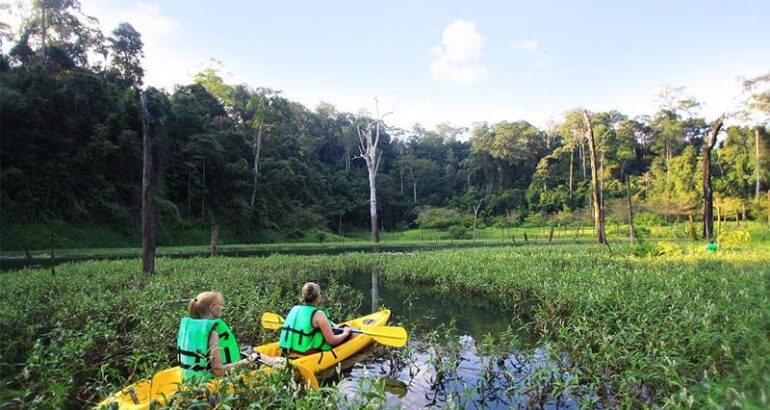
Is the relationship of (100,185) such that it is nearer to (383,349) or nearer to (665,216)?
(383,349)

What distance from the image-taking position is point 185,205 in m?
38.9

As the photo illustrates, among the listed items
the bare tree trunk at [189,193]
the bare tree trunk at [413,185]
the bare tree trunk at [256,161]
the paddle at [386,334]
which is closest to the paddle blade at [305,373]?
the paddle at [386,334]

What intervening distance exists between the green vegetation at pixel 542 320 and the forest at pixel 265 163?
269 inches

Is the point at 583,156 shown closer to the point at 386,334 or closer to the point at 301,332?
the point at 386,334

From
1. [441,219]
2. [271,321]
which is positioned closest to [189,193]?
[441,219]

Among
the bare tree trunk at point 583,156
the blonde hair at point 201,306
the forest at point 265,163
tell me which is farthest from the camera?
the bare tree trunk at point 583,156

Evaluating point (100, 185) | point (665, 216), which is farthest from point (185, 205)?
point (665, 216)

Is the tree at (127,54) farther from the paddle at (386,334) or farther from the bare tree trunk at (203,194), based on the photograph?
the paddle at (386,334)

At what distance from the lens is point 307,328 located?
567 cm

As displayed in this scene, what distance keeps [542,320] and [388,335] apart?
2.94m

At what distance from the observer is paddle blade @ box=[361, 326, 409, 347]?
6234mm

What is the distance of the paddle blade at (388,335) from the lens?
6.23 metres

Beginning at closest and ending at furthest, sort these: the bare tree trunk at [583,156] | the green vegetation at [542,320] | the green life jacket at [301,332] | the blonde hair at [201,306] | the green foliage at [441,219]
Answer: the blonde hair at [201,306] < the green vegetation at [542,320] < the green life jacket at [301,332] < the green foliage at [441,219] < the bare tree trunk at [583,156]

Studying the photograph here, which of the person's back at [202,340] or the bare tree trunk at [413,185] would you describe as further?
the bare tree trunk at [413,185]
